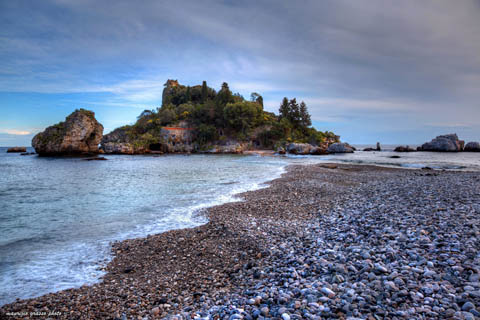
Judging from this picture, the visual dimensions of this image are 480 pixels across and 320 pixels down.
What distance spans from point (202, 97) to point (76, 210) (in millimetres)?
122255

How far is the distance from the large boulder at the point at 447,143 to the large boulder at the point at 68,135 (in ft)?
381

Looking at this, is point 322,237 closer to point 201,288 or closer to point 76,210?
point 201,288

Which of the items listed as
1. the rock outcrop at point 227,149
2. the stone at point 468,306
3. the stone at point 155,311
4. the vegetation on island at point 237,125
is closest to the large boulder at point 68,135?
the vegetation on island at point 237,125

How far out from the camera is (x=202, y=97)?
425 feet

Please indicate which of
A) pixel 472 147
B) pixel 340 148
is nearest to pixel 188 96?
pixel 340 148

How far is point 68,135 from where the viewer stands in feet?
224

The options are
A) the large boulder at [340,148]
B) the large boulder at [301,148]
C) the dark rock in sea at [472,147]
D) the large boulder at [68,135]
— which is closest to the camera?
the large boulder at [68,135]

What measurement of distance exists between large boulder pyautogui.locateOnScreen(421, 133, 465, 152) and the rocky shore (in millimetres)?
93154

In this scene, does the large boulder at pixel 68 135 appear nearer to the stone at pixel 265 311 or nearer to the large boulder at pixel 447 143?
the stone at pixel 265 311

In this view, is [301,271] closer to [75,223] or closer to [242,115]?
[75,223]

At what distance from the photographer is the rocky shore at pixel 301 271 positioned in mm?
3928

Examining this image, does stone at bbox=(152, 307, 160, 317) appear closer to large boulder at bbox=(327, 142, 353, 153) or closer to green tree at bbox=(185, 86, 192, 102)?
large boulder at bbox=(327, 142, 353, 153)

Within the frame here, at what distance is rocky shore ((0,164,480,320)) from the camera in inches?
155

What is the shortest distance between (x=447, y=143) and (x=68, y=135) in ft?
398
